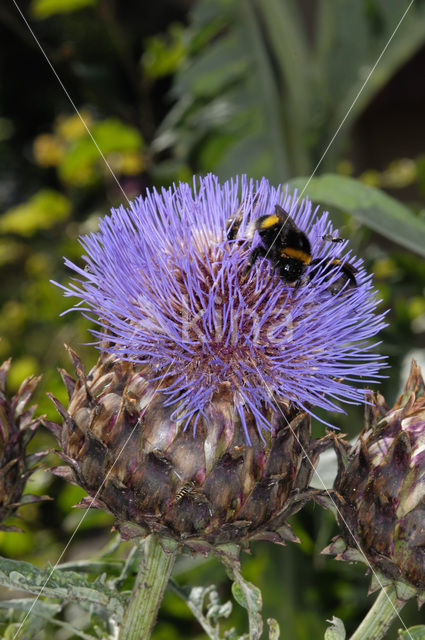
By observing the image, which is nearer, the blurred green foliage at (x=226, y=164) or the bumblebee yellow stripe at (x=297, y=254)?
the bumblebee yellow stripe at (x=297, y=254)

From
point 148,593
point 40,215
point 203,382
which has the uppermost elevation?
point 40,215

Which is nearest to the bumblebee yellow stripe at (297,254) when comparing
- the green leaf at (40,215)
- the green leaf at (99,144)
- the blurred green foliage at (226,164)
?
the blurred green foliage at (226,164)

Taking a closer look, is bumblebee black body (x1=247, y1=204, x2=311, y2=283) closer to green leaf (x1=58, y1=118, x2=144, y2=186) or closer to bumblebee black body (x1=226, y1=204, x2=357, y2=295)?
bumblebee black body (x1=226, y1=204, x2=357, y2=295)

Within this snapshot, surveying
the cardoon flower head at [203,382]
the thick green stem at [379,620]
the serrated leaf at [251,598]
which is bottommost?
the thick green stem at [379,620]

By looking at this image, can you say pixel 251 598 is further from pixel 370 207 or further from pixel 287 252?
pixel 370 207

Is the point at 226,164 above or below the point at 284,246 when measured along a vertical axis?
above

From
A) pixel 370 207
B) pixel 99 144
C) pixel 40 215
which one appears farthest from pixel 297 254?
pixel 40 215

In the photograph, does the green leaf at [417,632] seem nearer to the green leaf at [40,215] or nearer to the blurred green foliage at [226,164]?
the blurred green foliage at [226,164]
